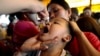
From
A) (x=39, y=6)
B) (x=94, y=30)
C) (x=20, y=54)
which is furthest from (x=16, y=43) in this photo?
(x=39, y=6)

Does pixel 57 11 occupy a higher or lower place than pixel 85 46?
higher

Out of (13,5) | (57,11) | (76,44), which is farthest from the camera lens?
(57,11)

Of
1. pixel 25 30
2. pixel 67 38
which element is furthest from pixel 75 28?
pixel 25 30

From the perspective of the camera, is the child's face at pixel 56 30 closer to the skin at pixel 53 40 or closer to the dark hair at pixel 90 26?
the skin at pixel 53 40

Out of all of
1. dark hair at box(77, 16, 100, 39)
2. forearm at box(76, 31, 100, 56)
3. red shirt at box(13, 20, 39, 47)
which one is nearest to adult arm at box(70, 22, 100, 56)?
forearm at box(76, 31, 100, 56)

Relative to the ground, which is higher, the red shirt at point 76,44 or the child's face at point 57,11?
the child's face at point 57,11

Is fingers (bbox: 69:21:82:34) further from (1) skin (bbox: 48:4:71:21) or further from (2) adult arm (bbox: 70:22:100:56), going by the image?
(1) skin (bbox: 48:4:71:21)

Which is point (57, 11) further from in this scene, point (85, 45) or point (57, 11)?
point (85, 45)

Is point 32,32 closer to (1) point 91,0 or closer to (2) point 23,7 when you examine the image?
(2) point 23,7

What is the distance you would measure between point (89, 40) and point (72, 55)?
0.42 feet

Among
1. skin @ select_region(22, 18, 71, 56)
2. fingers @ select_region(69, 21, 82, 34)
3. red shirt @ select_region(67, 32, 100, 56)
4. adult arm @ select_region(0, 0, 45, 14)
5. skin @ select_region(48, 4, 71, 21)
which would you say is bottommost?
red shirt @ select_region(67, 32, 100, 56)

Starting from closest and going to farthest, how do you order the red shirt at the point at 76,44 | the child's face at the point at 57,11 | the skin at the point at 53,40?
the skin at the point at 53,40, the red shirt at the point at 76,44, the child's face at the point at 57,11

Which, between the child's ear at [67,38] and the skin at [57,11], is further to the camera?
the skin at [57,11]

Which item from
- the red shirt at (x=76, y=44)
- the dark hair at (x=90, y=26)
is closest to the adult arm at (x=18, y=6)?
the red shirt at (x=76, y=44)
